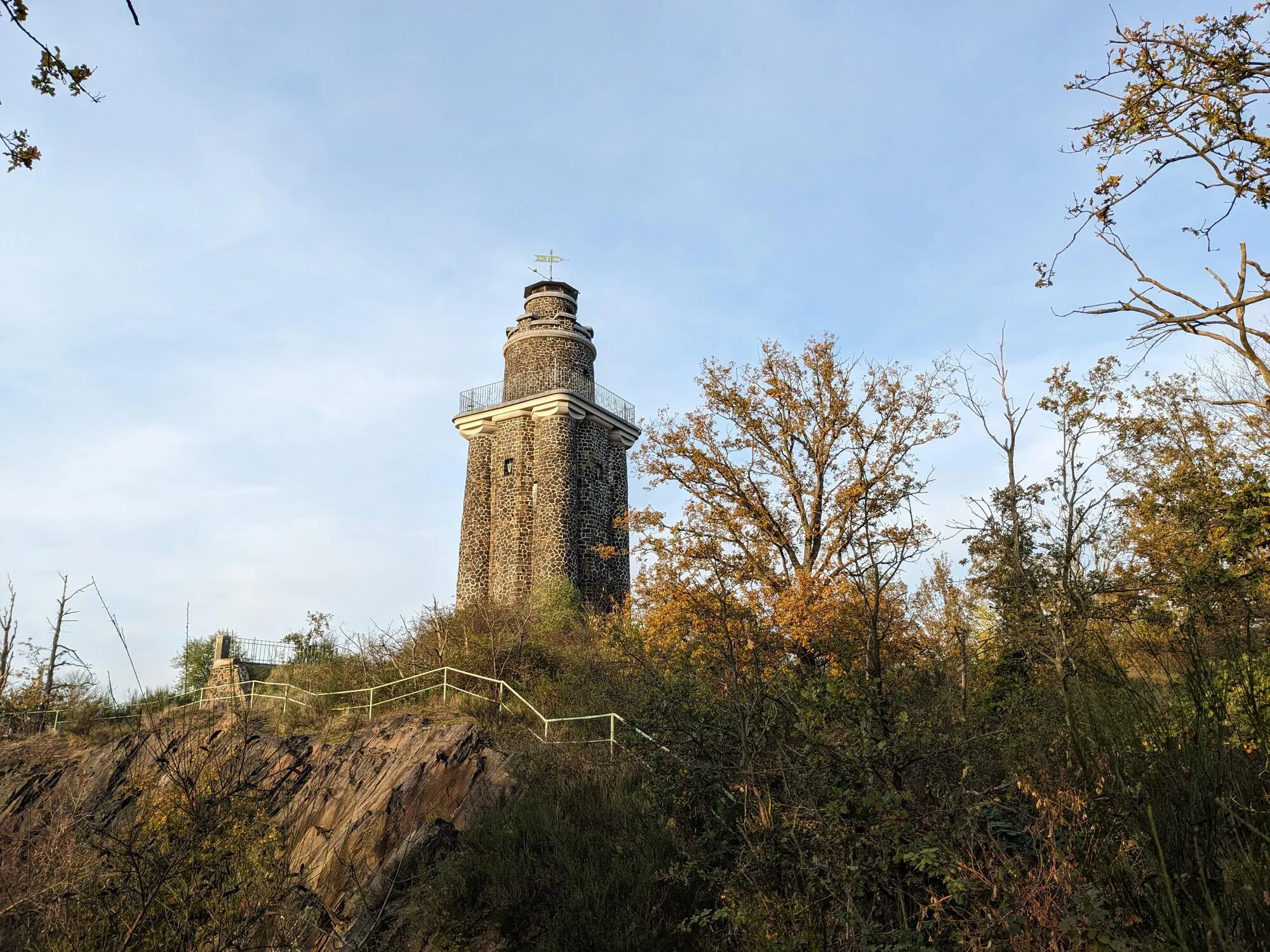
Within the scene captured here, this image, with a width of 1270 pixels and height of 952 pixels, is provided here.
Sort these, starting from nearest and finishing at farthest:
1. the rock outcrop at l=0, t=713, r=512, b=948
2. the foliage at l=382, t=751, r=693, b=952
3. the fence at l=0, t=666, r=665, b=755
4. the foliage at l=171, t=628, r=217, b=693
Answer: the foliage at l=382, t=751, r=693, b=952, the rock outcrop at l=0, t=713, r=512, b=948, the fence at l=0, t=666, r=665, b=755, the foliage at l=171, t=628, r=217, b=693

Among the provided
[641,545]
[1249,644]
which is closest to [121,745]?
[641,545]

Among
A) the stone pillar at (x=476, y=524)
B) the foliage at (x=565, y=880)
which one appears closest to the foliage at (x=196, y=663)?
the stone pillar at (x=476, y=524)

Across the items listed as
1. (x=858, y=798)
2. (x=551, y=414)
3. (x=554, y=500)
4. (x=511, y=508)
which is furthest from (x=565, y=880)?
(x=551, y=414)

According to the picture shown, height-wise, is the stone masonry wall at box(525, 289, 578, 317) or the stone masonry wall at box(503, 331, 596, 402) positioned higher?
the stone masonry wall at box(525, 289, 578, 317)

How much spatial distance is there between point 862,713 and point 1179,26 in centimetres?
554

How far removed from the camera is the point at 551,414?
101 feet

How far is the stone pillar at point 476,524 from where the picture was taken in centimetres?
3081

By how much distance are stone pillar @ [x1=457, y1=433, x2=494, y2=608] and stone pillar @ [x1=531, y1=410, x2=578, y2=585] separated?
2133mm

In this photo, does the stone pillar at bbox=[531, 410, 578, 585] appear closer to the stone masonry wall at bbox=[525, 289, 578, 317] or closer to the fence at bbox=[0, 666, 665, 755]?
the stone masonry wall at bbox=[525, 289, 578, 317]

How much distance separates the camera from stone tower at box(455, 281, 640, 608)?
29.8m

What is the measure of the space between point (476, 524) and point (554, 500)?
354 cm

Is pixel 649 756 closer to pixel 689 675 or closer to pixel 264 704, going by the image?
pixel 689 675

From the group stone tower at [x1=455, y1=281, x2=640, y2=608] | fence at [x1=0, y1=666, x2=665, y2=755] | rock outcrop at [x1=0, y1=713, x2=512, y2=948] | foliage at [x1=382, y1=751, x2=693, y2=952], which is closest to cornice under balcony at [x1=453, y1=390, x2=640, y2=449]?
stone tower at [x1=455, y1=281, x2=640, y2=608]

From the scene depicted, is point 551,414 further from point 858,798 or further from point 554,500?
point 858,798
